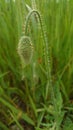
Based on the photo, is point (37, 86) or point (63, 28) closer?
point (37, 86)

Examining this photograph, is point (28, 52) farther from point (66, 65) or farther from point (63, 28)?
point (63, 28)

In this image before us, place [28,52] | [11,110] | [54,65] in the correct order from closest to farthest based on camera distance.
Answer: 1. [28,52]
2. [11,110]
3. [54,65]

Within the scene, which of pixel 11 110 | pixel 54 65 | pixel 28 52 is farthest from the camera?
pixel 54 65

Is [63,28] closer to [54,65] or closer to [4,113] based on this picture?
[54,65]

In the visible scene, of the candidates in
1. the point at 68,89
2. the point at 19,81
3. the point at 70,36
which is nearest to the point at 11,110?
the point at 19,81

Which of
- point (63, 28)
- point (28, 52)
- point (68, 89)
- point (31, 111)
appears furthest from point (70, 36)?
point (28, 52)

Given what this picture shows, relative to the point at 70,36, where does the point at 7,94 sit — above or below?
below

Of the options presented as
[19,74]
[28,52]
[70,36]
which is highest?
[28,52]
